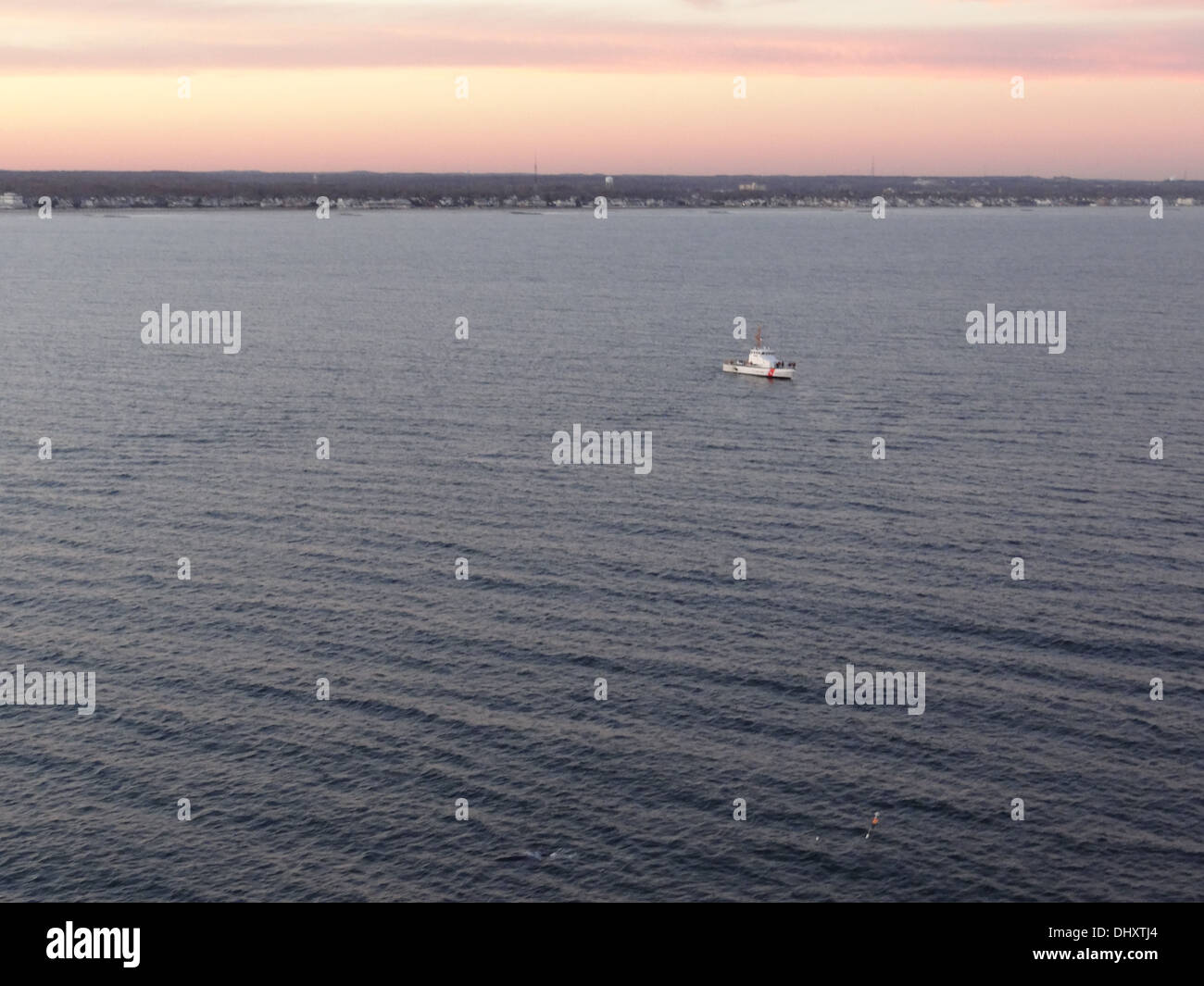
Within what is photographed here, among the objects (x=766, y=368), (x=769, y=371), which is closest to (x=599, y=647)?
(x=769, y=371)

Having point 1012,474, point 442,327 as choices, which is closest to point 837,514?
point 1012,474

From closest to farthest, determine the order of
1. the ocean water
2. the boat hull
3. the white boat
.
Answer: the ocean water
the boat hull
the white boat

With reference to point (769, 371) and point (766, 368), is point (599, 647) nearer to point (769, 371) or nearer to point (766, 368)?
point (769, 371)

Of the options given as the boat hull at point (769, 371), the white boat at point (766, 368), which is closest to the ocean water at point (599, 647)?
the boat hull at point (769, 371)

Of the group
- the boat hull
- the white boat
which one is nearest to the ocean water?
the boat hull

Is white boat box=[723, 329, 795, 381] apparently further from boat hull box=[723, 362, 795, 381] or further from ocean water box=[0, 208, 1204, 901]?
ocean water box=[0, 208, 1204, 901]

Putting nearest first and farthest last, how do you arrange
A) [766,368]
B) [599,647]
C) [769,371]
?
[599,647]
[769,371]
[766,368]

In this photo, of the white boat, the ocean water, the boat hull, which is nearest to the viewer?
the ocean water
